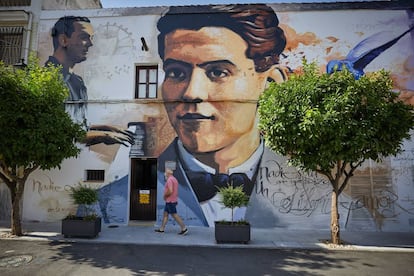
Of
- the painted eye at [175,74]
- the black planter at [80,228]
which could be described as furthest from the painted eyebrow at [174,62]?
the black planter at [80,228]

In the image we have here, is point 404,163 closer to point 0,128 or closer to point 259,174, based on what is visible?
point 259,174

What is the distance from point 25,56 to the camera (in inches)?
407

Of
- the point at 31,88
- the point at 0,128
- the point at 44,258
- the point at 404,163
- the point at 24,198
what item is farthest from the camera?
the point at 24,198

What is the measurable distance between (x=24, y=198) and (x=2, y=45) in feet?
19.5

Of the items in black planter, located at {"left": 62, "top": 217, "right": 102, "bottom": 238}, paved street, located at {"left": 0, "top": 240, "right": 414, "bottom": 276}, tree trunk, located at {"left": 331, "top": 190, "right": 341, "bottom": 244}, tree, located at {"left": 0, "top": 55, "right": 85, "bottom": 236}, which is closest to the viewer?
paved street, located at {"left": 0, "top": 240, "right": 414, "bottom": 276}

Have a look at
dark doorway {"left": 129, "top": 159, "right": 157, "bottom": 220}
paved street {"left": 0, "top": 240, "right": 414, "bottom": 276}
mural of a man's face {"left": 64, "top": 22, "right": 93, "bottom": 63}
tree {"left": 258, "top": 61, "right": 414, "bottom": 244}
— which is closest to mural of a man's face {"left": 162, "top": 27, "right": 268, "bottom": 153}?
dark doorway {"left": 129, "top": 159, "right": 157, "bottom": 220}

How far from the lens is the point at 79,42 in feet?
33.8

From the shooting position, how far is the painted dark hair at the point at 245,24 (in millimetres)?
9773

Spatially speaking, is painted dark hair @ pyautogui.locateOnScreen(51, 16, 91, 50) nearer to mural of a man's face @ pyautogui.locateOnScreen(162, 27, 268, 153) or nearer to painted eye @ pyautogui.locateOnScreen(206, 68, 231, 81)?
mural of a man's face @ pyautogui.locateOnScreen(162, 27, 268, 153)

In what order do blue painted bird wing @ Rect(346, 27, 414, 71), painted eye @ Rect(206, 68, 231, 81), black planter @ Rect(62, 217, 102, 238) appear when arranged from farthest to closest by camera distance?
painted eye @ Rect(206, 68, 231, 81) → blue painted bird wing @ Rect(346, 27, 414, 71) → black planter @ Rect(62, 217, 102, 238)

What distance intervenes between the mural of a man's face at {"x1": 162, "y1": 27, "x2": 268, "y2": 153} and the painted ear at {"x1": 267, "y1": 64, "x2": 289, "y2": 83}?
24 cm

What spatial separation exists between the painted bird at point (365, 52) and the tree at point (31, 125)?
28.6 ft

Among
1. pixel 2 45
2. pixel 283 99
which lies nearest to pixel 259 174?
pixel 283 99

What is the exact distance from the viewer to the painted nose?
966cm
